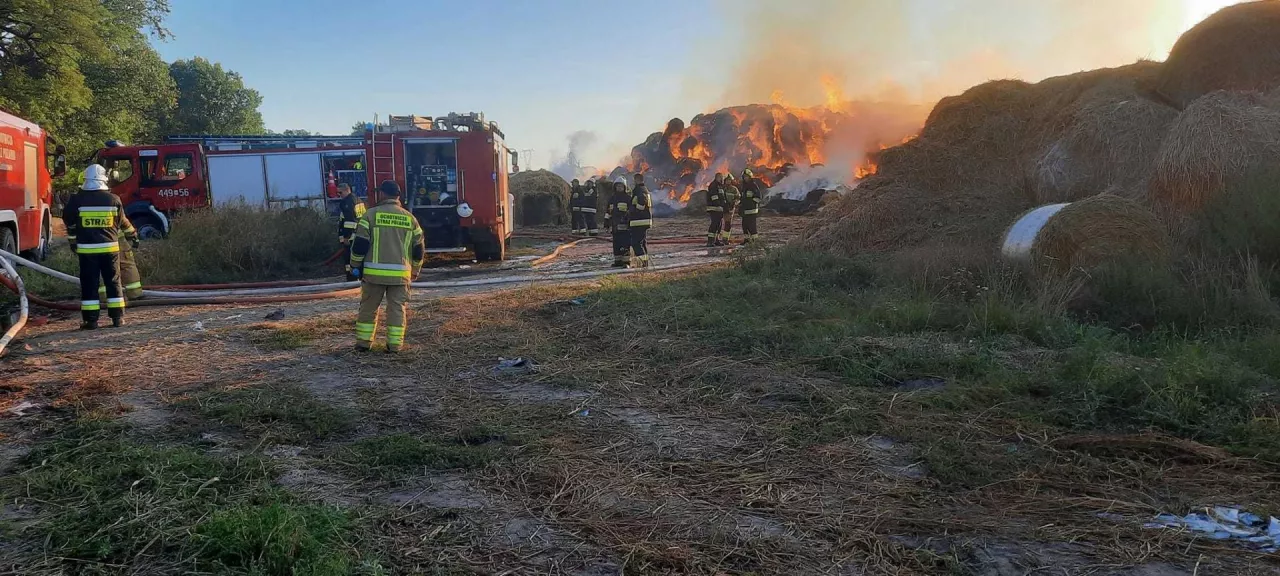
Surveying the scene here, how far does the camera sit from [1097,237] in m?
7.09

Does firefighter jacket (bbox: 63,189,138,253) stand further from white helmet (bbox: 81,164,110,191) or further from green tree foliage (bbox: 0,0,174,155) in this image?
green tree foliage (bbox: 0,0,174,155)

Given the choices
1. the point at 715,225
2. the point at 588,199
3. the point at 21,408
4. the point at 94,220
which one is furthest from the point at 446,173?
the point at 21,408

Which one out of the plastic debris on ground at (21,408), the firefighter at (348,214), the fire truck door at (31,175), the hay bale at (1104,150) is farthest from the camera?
the fire truck door at (31,175)

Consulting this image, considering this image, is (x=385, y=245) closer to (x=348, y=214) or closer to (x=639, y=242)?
(x=348, y=214)

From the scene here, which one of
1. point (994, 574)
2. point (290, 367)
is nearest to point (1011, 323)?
point (994, 574)

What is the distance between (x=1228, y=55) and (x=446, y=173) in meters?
11.4

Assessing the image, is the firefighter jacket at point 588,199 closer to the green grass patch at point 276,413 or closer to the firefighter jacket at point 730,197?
the firefighter jacket at point 730,197

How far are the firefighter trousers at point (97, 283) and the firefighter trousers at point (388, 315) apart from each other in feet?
9.56

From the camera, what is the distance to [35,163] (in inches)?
482

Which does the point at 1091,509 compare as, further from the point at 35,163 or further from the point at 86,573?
the point at 35,163

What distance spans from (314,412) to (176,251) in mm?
7888

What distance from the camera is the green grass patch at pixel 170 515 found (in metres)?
2.60

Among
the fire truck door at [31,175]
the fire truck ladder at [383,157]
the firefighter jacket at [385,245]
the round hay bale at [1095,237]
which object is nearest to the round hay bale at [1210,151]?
the round hay bale at [1095,237]

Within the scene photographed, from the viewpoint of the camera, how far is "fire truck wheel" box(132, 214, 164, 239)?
14.8 meters
